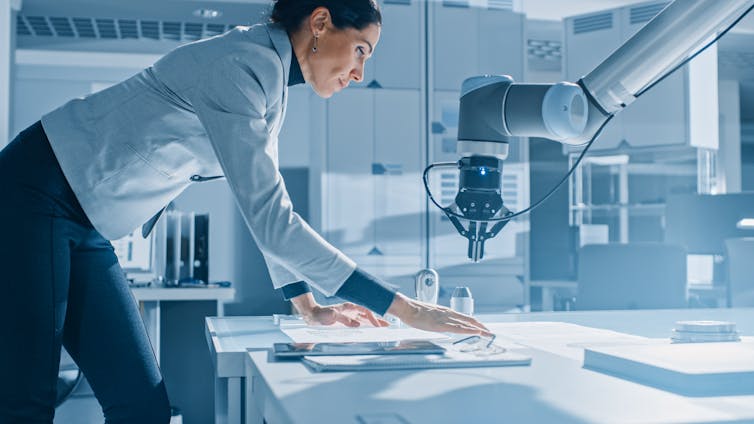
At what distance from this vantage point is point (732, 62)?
23.9 feet

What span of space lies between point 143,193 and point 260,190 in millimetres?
303

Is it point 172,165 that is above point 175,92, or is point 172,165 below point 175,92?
below

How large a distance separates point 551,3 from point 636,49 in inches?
202

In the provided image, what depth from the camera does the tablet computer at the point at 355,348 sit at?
1.04m

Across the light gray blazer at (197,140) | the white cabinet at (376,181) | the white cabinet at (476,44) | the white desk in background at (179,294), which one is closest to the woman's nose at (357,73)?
the light gray blazer at (197,140)

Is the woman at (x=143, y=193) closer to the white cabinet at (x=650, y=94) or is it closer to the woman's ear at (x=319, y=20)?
the woman's ear at (x=319, y=20)

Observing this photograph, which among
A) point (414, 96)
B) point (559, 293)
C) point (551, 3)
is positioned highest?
point (551, 3)

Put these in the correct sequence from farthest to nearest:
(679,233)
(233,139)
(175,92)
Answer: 1. (679,233)
2. (175,92)
3. (233,139)

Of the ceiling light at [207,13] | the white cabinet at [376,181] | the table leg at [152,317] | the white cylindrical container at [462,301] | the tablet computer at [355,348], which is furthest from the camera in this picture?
the ceiling light at [207,13]

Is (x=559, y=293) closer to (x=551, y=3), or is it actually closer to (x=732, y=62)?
(x=551, y=3)

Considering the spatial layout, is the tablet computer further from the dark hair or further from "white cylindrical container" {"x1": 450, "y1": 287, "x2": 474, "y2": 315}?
the dark hair

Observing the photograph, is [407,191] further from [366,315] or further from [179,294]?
[366,315]

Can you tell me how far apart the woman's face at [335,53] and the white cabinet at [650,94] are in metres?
3.44

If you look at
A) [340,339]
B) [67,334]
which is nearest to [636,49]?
[340,339]
